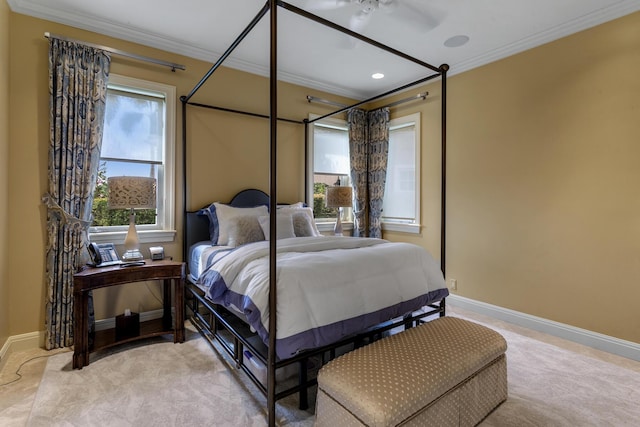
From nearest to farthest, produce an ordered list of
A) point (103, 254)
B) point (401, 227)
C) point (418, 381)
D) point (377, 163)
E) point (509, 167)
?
point (418, 381)
point (103, 254)
point (509, 167)
point (401, 227)
point (377, 163)

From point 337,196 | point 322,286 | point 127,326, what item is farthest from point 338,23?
point 127,326

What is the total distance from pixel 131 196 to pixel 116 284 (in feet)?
2.32

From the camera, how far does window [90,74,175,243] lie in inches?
118

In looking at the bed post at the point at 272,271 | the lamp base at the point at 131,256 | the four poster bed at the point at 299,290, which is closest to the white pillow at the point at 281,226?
the four poster bed at the point at 299,290

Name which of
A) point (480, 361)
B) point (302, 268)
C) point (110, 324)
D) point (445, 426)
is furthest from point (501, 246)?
point (110, 324)

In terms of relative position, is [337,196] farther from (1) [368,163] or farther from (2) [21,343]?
(2) [21,343]

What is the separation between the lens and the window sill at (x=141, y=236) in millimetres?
2926

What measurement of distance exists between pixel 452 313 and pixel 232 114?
11.2 ft

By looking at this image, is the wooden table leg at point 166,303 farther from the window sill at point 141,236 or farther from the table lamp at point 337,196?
the table lamp at point 337,196

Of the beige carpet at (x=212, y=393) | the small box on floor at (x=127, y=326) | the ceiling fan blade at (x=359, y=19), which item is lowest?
the beige carpet at (x=212, y=393)

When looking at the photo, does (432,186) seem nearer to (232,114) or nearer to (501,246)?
(501,246)

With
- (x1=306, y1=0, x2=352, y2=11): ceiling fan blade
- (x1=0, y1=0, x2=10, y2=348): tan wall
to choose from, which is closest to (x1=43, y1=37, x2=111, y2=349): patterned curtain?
(x1=0, y1=0, x2=10, y2=348): tan wall

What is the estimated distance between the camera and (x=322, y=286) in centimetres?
181

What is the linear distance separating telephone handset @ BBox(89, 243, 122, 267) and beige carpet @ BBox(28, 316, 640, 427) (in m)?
0.74
